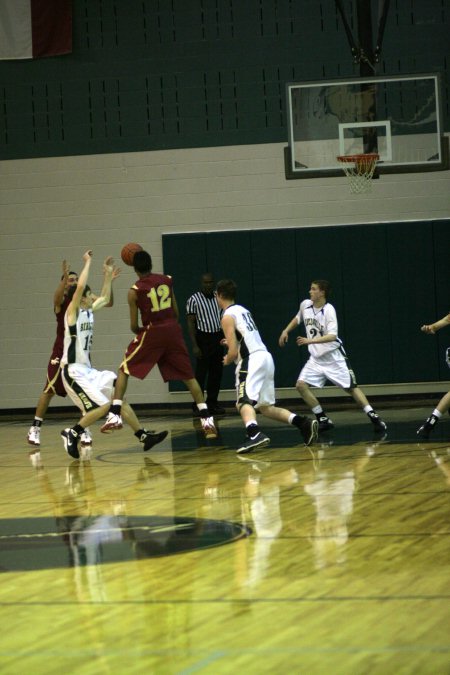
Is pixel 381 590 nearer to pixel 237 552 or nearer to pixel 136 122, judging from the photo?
pixel 237 552

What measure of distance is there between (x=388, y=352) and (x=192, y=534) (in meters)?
9.69

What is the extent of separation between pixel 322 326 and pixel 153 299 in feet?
6.91

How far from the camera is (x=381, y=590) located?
5188mm

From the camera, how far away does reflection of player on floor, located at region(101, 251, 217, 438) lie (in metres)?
11.2

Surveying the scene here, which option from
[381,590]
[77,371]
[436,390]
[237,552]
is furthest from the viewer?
[436,390]

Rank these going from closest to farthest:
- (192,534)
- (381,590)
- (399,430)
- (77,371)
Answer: (381,590), (192,534), (77,371), (399,430)

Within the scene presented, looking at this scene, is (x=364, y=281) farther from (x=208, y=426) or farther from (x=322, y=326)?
(x=208, y=426)

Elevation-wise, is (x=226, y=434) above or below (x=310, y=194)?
below

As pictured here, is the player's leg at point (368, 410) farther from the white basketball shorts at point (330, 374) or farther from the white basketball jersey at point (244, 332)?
the white basketball jersey at point (244, 332)

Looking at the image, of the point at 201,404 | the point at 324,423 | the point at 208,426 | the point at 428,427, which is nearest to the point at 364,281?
the point at 324,423

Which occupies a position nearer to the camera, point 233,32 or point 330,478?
point 330,478

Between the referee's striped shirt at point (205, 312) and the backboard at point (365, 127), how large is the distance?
85.9 inches

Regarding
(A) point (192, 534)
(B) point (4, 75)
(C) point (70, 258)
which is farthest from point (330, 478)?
(B) point (4, 75)

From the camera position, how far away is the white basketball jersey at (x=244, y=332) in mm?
10652
